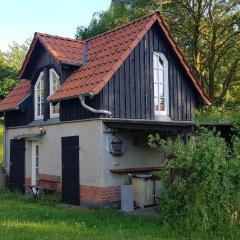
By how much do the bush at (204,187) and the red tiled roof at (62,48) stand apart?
675cm

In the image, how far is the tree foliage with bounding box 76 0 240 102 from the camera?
3281cm

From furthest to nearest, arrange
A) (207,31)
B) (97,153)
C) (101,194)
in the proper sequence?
(207,31) → (97,153) → (101,194)

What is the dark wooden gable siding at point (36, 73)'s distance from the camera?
16062 mm

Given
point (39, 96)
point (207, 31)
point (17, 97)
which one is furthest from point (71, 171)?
point (207, 31)

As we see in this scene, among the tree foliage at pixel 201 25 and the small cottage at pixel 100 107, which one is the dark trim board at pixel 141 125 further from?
the tree foliage at pixel 201 25

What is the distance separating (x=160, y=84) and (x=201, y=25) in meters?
18.9

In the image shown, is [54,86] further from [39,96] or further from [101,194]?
[101,194]

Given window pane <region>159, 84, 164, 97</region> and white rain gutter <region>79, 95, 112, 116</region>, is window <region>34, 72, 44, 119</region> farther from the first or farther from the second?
window pane <region>159, 84, 164, 97</region>

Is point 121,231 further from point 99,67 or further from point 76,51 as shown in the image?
point 76,51

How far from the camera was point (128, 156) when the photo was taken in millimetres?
14570

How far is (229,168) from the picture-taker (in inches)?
382

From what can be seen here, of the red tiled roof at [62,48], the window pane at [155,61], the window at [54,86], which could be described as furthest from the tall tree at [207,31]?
the window at [54,86]

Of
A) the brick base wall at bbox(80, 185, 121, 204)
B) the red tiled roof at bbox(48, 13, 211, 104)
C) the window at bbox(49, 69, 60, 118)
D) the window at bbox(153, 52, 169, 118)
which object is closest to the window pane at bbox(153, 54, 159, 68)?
the window at bbox(153, 52, 169, 118)

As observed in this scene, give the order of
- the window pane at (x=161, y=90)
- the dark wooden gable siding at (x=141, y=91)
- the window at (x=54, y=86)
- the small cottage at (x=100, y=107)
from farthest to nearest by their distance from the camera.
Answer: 1. the window at (x=54, y=86)
2. the window pane at (x=161, y=90)
3. the dark wooden gable siding at (x=141, y=91)
4. the small cottage at (x=100, y=107)
